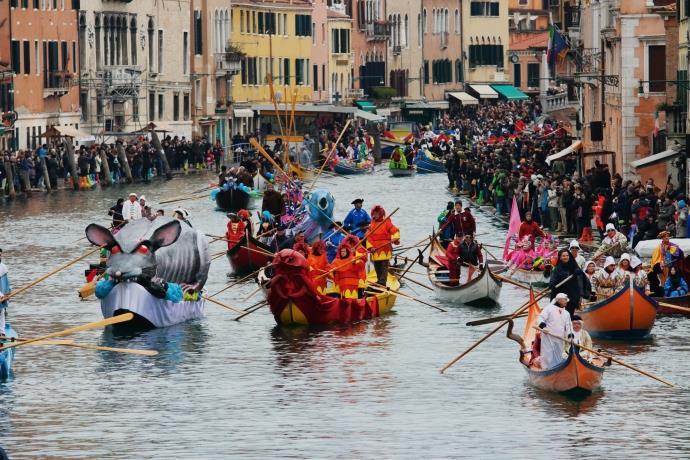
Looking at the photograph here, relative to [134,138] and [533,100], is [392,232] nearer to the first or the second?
[134,138]

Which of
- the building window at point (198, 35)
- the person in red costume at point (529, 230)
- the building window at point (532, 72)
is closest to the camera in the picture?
the person in red costume at point (529, 230)

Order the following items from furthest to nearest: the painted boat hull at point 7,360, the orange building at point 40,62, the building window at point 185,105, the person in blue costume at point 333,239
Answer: the building window at point 185,105 < the orange building at point 40,62 < the person in blue costume at point 333,239 < the painted boat hull at point 7,360

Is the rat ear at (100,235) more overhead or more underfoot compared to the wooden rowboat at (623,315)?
more overhead

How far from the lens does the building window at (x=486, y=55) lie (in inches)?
7249

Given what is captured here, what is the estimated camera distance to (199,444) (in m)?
33.9

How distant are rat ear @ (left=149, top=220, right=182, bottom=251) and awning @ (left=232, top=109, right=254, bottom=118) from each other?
95851 mm

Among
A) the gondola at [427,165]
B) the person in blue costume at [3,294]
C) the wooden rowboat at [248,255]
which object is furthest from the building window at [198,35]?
the person in blue costume at [3,294]

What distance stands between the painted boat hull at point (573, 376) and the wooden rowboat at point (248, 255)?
20.8m

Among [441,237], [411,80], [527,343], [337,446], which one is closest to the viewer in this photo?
[337,446]

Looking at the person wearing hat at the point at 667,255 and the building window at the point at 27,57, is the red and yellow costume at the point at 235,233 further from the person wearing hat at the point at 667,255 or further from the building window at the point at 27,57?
the building window at the point at 27,57

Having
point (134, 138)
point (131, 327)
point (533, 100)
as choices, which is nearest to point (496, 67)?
point (533, 100)

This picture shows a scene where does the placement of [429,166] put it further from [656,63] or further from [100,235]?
[100,235]

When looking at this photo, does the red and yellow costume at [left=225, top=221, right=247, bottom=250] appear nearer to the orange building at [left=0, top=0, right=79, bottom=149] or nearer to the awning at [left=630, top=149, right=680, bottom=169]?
the awning at [left=630, top=149, right=680, bottom=169]

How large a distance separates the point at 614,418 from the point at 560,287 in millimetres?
5852
